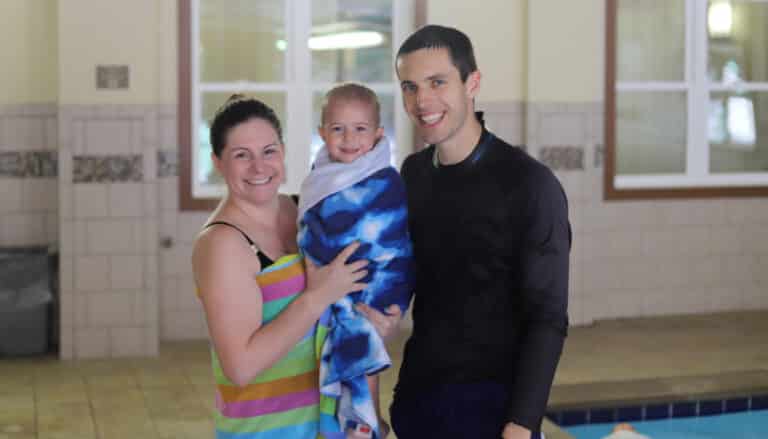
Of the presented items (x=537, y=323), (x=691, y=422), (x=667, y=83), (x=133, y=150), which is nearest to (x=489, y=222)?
(x=537, y=323)

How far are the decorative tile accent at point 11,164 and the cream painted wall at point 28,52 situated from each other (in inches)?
11.7

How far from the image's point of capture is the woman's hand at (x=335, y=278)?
2.32 meters

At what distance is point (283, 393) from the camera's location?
2389 mm

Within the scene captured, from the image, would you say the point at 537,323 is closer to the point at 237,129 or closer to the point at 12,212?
the point at 237,129

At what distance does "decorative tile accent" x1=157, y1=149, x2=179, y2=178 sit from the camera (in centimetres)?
666

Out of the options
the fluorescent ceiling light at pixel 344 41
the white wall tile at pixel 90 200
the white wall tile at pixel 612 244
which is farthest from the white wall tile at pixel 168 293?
the white wall tile at pixel 612 244

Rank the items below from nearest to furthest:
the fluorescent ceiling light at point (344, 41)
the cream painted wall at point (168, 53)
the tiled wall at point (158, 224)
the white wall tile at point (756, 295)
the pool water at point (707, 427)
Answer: the pool water at point (707, 427), the tiled wall at point (158, 224), the cream painted wall at point (168, 53), the fluorescent ceiling light at point (344, 41), the white wall tile at point (756, 295)

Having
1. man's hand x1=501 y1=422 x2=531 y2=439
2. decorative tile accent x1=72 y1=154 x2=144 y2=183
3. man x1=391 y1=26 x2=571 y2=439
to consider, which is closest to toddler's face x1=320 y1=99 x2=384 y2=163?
man x1=391 y1=26 x2=571 y2=439

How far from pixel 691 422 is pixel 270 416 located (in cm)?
340

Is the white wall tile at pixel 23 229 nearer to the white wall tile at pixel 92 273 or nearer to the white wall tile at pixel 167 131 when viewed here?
the white wall tile at pixel 92 273

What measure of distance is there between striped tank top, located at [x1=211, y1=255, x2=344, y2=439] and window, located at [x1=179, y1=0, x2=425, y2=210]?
14.4 ft

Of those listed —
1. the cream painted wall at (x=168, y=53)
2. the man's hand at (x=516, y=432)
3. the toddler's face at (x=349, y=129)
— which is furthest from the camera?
the cream painted wall at (x=168, y=53)

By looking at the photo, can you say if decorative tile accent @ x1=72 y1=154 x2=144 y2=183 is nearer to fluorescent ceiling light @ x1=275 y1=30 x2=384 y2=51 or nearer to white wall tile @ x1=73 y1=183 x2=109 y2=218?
white wall tile @ x1=73 y1=183 x2=109 y2=218

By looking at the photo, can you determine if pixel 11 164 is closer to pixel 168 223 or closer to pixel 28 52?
pixel 28 52
